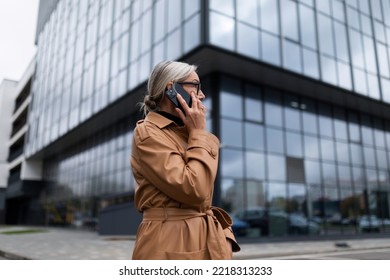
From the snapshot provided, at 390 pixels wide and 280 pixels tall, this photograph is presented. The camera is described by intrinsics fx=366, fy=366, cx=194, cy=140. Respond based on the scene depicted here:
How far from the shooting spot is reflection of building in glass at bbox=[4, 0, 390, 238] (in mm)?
14281

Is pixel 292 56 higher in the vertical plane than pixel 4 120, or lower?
higher

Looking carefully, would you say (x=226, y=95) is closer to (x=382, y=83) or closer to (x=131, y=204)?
(x=131, y=204)

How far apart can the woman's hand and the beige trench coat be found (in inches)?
1.7

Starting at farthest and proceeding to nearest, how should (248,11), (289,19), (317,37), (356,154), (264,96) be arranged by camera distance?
(356,154) < (317,37) < (264,96) < (289,19) < (248,11)

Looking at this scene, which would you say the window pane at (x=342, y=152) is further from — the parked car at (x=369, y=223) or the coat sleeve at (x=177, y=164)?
the coat sleeve at (x=177, y=164)

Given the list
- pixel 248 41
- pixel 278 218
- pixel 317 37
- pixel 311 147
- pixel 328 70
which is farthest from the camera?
pixel 311 147

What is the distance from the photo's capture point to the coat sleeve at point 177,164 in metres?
1.44

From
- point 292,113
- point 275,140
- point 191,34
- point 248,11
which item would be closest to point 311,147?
point 292,113

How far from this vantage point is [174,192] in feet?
4.78

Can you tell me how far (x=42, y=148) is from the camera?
92.1 ft

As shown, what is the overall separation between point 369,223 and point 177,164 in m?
20.4

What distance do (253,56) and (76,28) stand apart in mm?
15058

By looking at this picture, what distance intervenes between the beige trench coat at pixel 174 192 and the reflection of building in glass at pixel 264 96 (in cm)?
1109

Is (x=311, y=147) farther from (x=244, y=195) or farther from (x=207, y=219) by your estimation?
(x=207, y=219)
